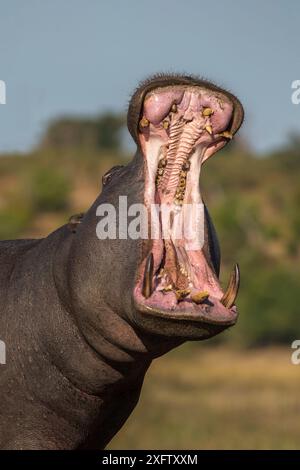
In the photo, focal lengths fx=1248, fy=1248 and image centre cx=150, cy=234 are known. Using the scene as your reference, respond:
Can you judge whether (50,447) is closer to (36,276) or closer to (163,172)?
(36,276)

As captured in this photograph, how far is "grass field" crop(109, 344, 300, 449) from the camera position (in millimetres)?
12750

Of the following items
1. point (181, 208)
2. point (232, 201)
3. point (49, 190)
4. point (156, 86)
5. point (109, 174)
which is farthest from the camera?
point (49, 190)

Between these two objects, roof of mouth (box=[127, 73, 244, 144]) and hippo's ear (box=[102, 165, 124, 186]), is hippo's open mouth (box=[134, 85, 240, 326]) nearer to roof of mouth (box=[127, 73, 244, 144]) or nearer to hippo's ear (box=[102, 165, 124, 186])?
roof of mouth (box=[127, 73, 244, 144])

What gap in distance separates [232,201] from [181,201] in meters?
38.5

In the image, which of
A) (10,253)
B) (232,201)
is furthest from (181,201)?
(232,201)

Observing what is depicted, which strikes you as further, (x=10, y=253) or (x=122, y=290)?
(x=10, y=253)

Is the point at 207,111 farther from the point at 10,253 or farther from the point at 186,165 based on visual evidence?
the point at 10,253

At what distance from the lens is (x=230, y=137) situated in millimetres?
5398

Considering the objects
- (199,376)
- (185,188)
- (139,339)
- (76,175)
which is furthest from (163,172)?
(76,175)

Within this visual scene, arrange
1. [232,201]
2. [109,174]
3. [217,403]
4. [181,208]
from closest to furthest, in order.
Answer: [181,208] < [109,174] < [217,403] < [232,201]

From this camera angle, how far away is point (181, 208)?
5492mm

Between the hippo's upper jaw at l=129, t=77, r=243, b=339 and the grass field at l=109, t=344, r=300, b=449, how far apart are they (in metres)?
5.78

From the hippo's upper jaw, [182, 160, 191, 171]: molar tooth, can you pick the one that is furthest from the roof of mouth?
[182, 160, 191, 171]: molar tooth
